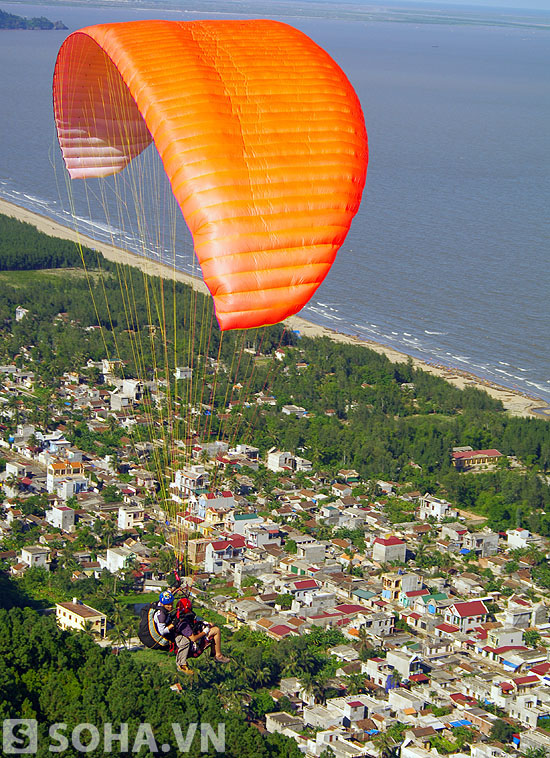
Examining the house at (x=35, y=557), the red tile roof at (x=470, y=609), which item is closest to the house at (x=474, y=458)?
the red tile roof at (x=470, y=609)

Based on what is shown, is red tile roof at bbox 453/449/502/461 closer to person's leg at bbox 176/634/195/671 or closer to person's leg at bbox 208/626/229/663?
person's leg at bbox 208/626/229/663

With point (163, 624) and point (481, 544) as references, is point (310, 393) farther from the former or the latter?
point (163, 624)

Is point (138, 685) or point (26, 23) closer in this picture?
point (138, 685)

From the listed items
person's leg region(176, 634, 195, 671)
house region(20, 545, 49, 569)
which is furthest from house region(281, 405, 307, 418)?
person's leg region(176, 634, 195, 671)

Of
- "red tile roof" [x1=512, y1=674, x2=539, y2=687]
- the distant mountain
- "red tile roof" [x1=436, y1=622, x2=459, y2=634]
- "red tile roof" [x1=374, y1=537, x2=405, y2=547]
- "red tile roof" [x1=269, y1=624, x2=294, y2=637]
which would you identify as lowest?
"red tile roof" [x1=436, y1=622, x2=459, y2=634]

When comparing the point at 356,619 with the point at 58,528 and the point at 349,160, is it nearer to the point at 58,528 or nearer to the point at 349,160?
the point at 58,528

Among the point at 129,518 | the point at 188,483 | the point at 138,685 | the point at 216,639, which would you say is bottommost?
the point at 129,518

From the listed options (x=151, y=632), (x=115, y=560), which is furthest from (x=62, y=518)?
(x=151, y=632)
